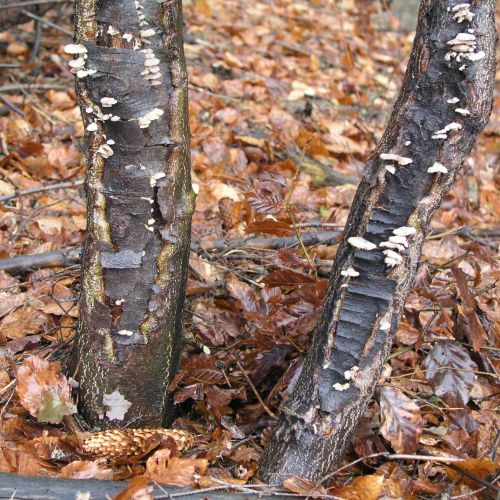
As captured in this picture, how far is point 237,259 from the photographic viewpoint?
9.10 feet

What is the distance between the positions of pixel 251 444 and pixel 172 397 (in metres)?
0.31

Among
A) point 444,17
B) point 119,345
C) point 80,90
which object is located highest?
point 444,17

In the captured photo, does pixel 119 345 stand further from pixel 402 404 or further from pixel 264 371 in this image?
pixel 402 404

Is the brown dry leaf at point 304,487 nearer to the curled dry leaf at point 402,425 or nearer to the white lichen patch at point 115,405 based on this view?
the curled dry leaf at point 402,425

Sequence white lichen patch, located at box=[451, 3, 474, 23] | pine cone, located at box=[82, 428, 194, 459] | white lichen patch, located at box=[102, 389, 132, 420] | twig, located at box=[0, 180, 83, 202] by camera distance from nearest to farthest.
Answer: white lichen patch, located at box=[451, 3, 474, 23] → pine cone, located at box=[82, 428, 194, 459] → white lichen patch, located at box=[102, 389, 132, 420] → twig, located at box=[0, 180, 83, 202]

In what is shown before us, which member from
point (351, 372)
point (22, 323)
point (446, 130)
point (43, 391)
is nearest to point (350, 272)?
point (351, 372)

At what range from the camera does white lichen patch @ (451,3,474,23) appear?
51.1 inches

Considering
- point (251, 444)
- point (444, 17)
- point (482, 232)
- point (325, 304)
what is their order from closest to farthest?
point (444, 17)
point (325, 304)
point (251, 444)
point (482, 232)

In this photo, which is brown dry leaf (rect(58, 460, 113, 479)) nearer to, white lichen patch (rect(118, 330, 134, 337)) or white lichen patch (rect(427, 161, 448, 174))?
white lichen patch (rect(118, 330, 134, 337))

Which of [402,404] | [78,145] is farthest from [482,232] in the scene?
[78,145]

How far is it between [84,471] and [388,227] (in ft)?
3.43

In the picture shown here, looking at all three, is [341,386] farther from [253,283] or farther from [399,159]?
[253,283]

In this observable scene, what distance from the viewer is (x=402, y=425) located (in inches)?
71.1

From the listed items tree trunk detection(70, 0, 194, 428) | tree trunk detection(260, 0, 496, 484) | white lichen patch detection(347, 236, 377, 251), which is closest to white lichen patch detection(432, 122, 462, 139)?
tree trunk detection(260, 0, 496, 484)
